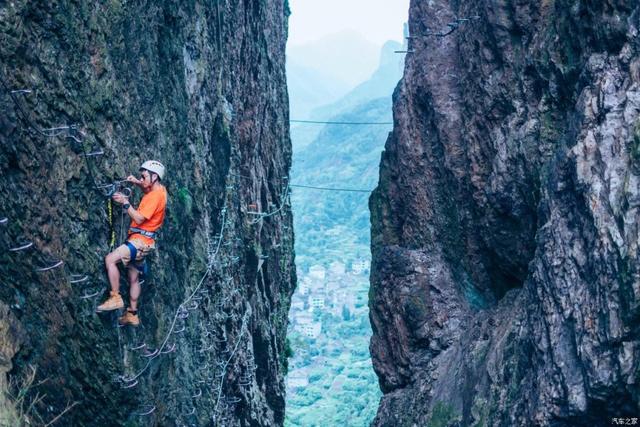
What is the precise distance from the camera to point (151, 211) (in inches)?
329

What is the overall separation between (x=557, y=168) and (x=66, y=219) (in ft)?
Result: 20.8

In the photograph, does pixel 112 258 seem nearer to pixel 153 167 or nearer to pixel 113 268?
pixel 113 268

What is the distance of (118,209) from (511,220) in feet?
22.0

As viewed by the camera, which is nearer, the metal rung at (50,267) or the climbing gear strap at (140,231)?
the metal rung at (50,267)

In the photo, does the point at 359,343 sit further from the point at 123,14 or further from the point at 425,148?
the point at 123,14

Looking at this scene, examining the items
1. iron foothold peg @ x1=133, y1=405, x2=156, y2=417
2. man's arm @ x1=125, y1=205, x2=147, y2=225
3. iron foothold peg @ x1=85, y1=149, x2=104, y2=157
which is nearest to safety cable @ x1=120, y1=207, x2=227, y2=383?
iron foothold peg @ x1=133, y1=405, x2=156, y2=417

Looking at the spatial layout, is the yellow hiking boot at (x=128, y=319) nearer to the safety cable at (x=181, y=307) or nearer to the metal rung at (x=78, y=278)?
the safety cable at (x=181, y=307)

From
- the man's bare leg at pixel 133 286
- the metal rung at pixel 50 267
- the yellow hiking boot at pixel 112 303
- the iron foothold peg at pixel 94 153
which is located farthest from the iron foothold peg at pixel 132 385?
the iron foothold peg at pixel 94 153

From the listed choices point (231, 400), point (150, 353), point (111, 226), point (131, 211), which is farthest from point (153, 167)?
point (231, 400)

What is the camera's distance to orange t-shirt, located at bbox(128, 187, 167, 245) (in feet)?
27.4

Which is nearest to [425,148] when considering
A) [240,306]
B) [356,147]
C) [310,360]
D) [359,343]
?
[240,306]

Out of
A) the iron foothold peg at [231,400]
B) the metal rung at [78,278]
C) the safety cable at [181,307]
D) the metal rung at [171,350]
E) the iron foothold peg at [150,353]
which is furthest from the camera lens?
the iron foothold peg at [231,400]

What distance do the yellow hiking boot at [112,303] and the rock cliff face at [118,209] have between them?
138 mm

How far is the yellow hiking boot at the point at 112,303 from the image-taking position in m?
8.12
